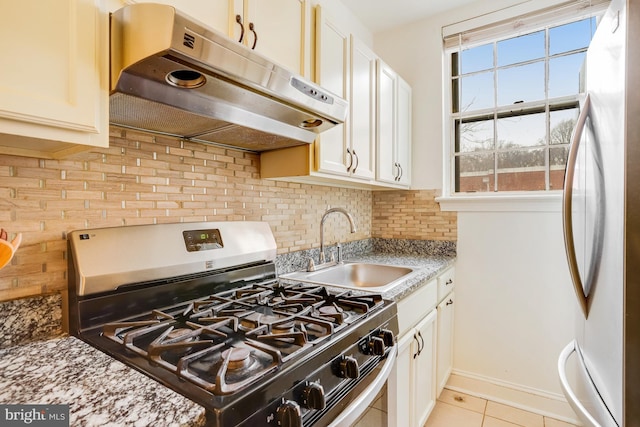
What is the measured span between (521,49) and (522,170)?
0.85 metres

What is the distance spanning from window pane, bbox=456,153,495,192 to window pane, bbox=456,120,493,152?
6cm

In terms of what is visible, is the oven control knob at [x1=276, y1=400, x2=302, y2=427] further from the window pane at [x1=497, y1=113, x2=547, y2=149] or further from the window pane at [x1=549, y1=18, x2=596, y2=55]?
the window pane at [x1=549, y1=18, x2=596, y2=55]

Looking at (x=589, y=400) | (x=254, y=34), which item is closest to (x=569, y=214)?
(x=589, y=400)

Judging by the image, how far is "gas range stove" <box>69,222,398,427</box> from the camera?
26.5 inches

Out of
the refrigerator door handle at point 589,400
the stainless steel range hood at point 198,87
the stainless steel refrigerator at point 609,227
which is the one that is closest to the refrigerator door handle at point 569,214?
the stainless steel refrigerator at point 609,227

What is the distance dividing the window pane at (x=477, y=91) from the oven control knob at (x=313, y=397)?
7.78ft

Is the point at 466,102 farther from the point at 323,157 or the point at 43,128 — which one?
the point at 43,128

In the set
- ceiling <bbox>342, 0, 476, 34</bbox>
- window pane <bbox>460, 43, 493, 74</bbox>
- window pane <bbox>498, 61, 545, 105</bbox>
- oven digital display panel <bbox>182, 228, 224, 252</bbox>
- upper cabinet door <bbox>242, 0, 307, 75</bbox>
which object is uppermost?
ceiling <bbox>342, 0, 476, 34</bbox>

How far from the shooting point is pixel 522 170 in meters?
2.23

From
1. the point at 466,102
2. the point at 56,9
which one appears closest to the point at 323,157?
the point at 56,9

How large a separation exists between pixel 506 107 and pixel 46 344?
274cm

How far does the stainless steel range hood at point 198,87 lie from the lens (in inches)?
30.1

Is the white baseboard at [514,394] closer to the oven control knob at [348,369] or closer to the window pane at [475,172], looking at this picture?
the window pane at [475,172]

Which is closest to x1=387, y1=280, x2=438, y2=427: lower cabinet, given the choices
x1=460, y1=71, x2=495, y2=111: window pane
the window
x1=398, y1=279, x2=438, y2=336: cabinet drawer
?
x1=398, y1=279, x2=438, y2=336: cabinet drawer
